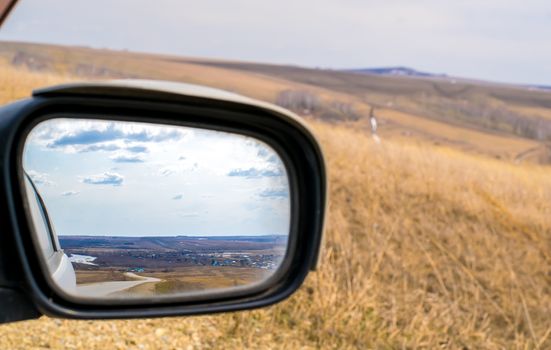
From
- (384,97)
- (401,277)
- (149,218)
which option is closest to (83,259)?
(149,218)

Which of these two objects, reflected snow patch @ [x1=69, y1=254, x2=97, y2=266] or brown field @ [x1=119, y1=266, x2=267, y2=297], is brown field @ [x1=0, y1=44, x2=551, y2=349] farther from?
reflected snow patch @ [x1=69, y1=254, x2=97, y2=266]

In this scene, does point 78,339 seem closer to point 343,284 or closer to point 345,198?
point 343,284

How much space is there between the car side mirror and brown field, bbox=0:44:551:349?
2.10m

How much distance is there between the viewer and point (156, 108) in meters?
1.45

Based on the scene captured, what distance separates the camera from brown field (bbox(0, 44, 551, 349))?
13.6ft

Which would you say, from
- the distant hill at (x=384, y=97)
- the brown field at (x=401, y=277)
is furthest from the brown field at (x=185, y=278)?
the distant hill at (x=384, y=97)

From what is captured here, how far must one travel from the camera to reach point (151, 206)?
1606 mm

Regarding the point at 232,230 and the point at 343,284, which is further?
the point at 343,284

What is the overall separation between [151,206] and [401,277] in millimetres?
4997

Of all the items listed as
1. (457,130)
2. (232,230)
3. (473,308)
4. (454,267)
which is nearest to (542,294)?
(454,267)

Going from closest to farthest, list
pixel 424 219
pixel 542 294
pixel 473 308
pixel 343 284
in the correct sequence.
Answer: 1. pixel 343 284
2. pixel 473 308
3. pixel 542 294
4. pixel 424 219

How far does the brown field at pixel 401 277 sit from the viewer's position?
415cm

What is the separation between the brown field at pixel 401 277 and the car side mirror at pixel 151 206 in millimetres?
2104

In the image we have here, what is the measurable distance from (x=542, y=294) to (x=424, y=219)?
72.8 inches
